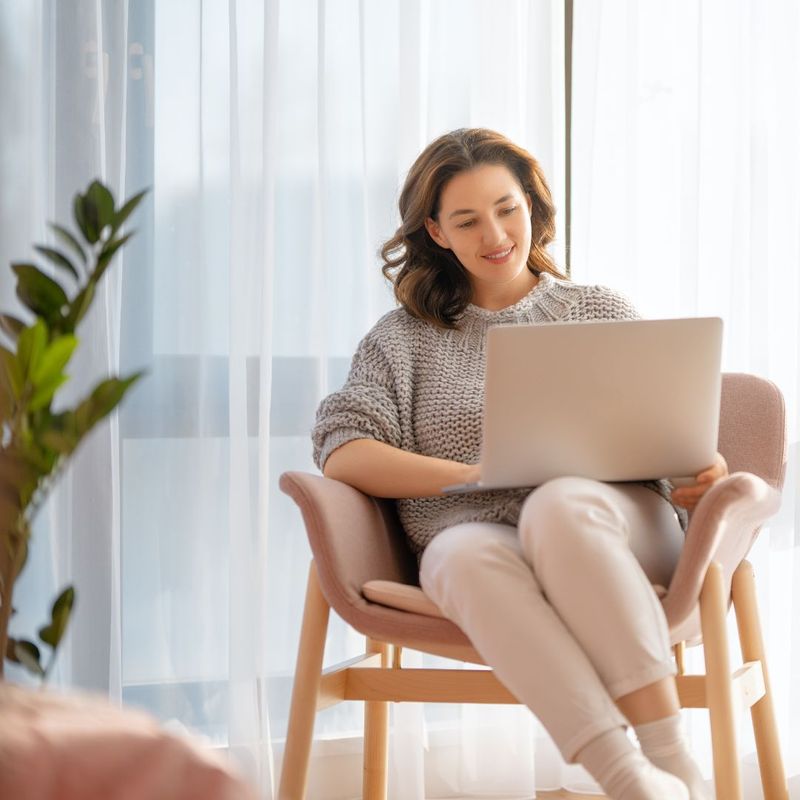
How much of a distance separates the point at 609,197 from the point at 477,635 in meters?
1.24

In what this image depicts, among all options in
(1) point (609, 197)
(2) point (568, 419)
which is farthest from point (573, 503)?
(1) point (609, 197)

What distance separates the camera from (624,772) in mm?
1221

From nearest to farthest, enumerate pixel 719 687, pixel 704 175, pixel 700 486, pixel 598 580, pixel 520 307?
pixel 598 580 → pixel 719 687 → pixel 700 486 → pixel 520 307 → pixel 704 175

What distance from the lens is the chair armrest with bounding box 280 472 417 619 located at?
1530 mm

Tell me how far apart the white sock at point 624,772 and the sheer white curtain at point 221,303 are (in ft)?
3.03

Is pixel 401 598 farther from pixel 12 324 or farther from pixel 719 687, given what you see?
pixel 12 324

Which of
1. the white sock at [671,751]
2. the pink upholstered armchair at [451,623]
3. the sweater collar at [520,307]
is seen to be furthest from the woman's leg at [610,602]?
the sweater collar at [520,307]

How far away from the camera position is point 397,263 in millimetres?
2051

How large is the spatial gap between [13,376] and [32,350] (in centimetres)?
2

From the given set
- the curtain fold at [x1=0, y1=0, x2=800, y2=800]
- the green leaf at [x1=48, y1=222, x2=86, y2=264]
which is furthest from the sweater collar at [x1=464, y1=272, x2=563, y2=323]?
the green leaf at [x1=48, y1=222, x2=86, y2=264]

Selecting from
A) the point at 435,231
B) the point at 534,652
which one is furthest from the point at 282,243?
the point at 534,652

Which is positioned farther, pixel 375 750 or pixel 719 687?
pixel 375 750

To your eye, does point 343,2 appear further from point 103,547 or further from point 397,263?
point 103,547

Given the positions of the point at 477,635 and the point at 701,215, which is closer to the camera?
the point at 477,635
